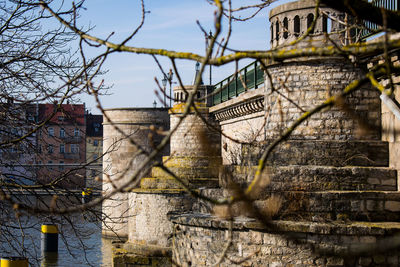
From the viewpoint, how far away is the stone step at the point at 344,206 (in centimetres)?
938

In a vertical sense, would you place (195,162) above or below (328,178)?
above

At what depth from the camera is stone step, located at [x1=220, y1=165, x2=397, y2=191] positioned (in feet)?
32.1

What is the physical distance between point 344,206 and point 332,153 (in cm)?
121

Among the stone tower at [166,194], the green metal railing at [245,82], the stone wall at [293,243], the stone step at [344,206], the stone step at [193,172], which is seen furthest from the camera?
the stone step at [193,172]

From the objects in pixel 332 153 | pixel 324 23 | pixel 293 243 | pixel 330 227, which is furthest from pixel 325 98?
pixel 293 243

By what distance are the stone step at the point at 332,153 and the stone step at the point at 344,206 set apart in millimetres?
988

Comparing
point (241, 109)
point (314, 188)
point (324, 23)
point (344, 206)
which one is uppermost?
point (324, 23)

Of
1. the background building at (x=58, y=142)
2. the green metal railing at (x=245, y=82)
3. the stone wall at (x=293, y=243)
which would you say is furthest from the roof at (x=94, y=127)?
the stone wall at (x=293, y=243)

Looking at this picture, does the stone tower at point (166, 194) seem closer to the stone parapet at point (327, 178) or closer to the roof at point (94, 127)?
the stone parapet at point (327, 178)

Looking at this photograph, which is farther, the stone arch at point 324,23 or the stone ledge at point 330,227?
the stone arch at point 324,23

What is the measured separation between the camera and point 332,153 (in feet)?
34.0

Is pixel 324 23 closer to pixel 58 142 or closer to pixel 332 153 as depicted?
pixel 332 153

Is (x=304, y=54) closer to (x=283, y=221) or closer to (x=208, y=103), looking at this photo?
(x=283, y=221)

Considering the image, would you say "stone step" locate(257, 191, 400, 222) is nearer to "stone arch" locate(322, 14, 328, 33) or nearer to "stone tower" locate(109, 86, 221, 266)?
"stone arch" locate(322, 14, 328, 33)
